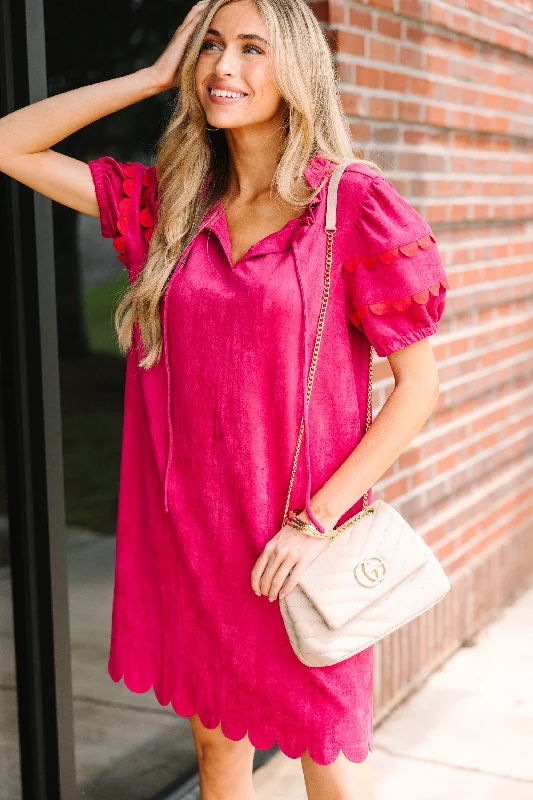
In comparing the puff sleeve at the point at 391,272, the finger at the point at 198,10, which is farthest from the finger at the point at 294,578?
the finger at the point at 198,10

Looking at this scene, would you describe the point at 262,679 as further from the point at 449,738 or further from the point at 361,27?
the point at 361,27

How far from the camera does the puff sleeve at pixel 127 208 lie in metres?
2.43

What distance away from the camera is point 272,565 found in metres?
2.15

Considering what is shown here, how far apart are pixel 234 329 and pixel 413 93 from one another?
6.67 feet

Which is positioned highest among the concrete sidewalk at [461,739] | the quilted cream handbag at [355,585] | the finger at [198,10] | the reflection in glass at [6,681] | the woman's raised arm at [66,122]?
the finger at [198,10]

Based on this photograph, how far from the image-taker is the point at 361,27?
3.48 meters

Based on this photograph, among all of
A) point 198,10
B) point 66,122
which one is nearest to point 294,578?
point 66,122

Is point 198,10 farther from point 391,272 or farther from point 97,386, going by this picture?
point 97,386

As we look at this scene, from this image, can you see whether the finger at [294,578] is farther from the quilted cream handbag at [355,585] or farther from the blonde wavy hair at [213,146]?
the blonde wavy hair at [213,146]

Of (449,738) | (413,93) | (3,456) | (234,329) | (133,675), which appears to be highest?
(413,93)

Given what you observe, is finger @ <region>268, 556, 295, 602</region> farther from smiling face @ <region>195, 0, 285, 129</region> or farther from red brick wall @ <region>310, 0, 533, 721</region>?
red brick wall @ <region>310, 0, 533, 721</region>

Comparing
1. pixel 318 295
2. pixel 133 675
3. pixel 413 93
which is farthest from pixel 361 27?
pixel 133 675

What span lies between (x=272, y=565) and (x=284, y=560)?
0.03 meters

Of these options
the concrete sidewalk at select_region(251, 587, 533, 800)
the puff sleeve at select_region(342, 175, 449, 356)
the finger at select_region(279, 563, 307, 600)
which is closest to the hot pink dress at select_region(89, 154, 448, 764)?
the puff sleeve at select_region(342, 175, 449, 356)
